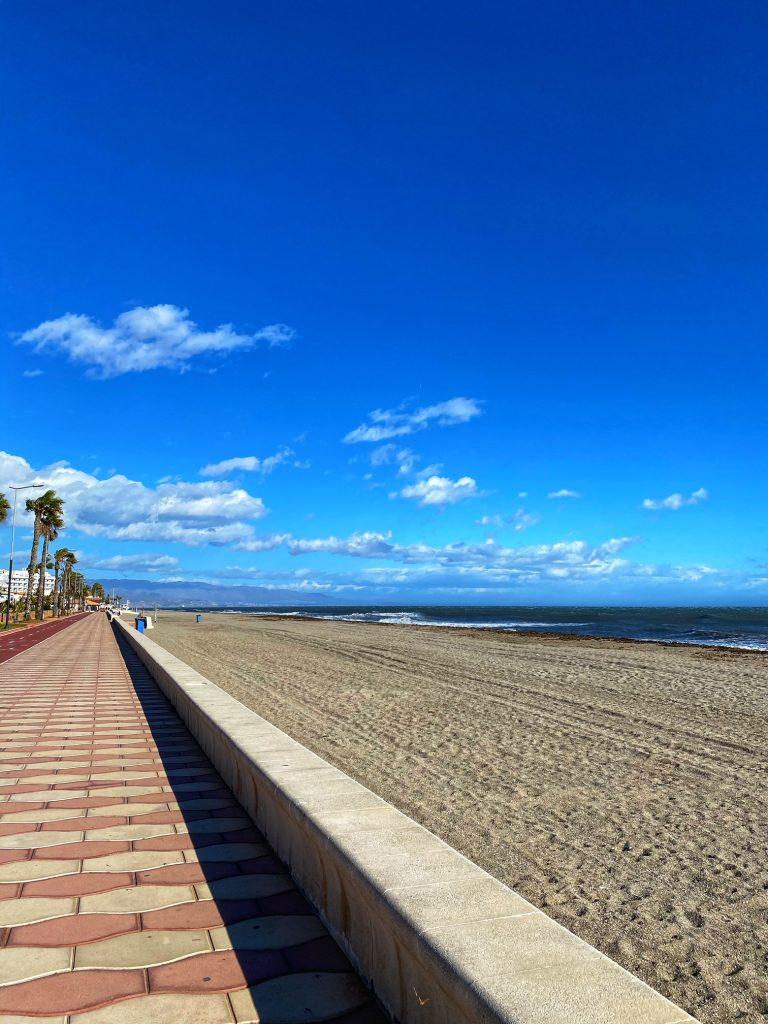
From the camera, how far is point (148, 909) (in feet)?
8.80

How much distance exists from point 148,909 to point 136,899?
0.11m

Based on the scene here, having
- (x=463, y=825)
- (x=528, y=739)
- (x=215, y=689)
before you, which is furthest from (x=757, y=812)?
(x=215, y=689)

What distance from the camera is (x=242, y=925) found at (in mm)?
2596

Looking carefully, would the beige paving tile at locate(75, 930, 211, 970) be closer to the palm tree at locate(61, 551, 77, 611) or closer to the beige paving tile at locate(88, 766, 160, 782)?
the beige paving tile at locate(88, 766, 160, 782)

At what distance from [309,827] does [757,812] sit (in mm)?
4128

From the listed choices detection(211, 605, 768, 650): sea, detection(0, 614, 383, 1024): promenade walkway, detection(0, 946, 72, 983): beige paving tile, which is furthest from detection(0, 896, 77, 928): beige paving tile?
detection(211, 605, 768, 650): sea

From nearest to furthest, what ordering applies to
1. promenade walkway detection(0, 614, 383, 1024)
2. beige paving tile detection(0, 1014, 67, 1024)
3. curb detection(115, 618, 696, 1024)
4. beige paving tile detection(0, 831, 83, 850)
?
curb detection(115, 618, 696, 1024)
beige paving tile detection(0, 1014, 67, 1024)
promenade walkway detection(0, 614, 383, 1024)
beige paving tile detection(0, 831, 83, 850)

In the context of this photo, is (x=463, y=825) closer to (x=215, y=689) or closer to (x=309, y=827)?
(x=309, y=827)

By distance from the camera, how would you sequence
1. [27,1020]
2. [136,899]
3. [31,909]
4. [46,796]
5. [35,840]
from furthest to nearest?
[46,796], [35,840], [136,899], [31,909], [27,1020]

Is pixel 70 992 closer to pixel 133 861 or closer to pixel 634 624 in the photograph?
pixel 133 861

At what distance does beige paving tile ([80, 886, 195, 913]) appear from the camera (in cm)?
268

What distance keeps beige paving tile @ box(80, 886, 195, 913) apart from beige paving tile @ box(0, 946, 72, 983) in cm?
31

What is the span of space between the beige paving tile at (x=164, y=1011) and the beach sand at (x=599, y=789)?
176 cm

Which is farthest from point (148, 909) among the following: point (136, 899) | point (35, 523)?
point (35, 523)
